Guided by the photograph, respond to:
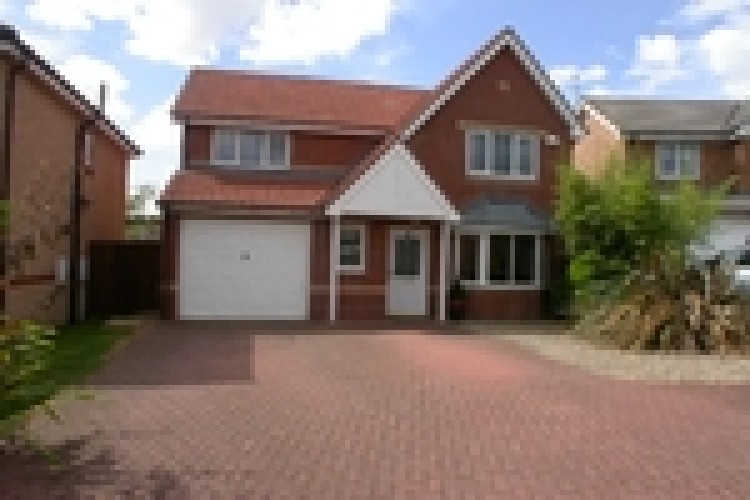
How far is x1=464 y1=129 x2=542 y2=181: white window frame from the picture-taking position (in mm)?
20406

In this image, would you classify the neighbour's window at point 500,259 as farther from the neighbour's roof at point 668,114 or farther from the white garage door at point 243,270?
the neighbour's roof at point 668,114

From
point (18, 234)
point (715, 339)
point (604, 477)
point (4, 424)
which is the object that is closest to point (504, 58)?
point (715, 339)

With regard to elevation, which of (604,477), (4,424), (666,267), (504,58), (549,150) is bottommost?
(604,477)

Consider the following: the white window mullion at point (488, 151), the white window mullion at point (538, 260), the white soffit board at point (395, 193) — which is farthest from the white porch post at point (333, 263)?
the white window mullion at point (538, 260)

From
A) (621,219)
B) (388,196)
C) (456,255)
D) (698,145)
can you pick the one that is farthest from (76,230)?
(698,145)

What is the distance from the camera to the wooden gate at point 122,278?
20312mm

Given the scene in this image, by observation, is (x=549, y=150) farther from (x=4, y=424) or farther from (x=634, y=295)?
(x=4, y=424)

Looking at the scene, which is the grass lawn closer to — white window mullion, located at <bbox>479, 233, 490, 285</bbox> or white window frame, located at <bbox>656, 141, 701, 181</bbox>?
white window mullion, located at <bbox>479, 233, 490, 285</bbox>

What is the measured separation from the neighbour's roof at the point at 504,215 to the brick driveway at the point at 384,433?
762cm

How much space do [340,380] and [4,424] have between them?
Result: 521 cm

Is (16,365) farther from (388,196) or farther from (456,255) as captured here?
(456,255)

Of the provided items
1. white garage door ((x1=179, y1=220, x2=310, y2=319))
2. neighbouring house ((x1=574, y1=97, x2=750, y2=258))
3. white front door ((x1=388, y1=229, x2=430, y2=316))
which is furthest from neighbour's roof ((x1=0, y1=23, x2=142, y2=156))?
neighbouring house ((x1=574, y1=97, x2=750, y2=258))

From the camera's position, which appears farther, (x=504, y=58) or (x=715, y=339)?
(x=504, y=58)

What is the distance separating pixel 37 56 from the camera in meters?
14.1
